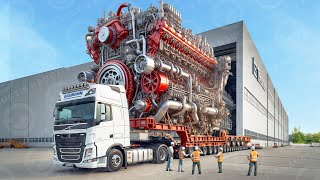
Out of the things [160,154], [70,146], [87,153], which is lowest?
[160,154]

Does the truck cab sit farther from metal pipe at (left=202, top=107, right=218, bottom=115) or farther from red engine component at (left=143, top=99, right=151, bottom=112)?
metal pipe at (left=202, top=107, right=218, bottom=115)

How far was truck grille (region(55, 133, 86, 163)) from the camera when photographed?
1224 cm

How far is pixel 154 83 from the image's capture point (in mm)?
19062

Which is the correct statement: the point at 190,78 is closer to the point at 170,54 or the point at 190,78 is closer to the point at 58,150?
the point at 170,54

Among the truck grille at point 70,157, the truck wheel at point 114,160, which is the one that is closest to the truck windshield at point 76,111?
the truck grille at point 70,157

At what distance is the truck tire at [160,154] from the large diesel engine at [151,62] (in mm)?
2449

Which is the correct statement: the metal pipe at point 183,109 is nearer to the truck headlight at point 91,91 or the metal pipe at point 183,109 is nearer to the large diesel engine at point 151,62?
the large diesel engine at point 151,62

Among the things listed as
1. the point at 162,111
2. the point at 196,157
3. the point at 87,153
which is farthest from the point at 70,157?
the point at 162,111

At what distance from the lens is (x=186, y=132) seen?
2039cm

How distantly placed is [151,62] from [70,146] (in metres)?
8.09

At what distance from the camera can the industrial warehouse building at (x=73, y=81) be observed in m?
36.2

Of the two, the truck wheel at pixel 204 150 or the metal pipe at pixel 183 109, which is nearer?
the metal pipe at pixel 183 109

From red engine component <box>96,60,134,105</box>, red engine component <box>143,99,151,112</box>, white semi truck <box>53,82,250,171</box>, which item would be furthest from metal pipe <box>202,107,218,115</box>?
white semi truck <box>53,82,250,171</box>

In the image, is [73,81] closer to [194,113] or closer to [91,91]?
[194,113]
